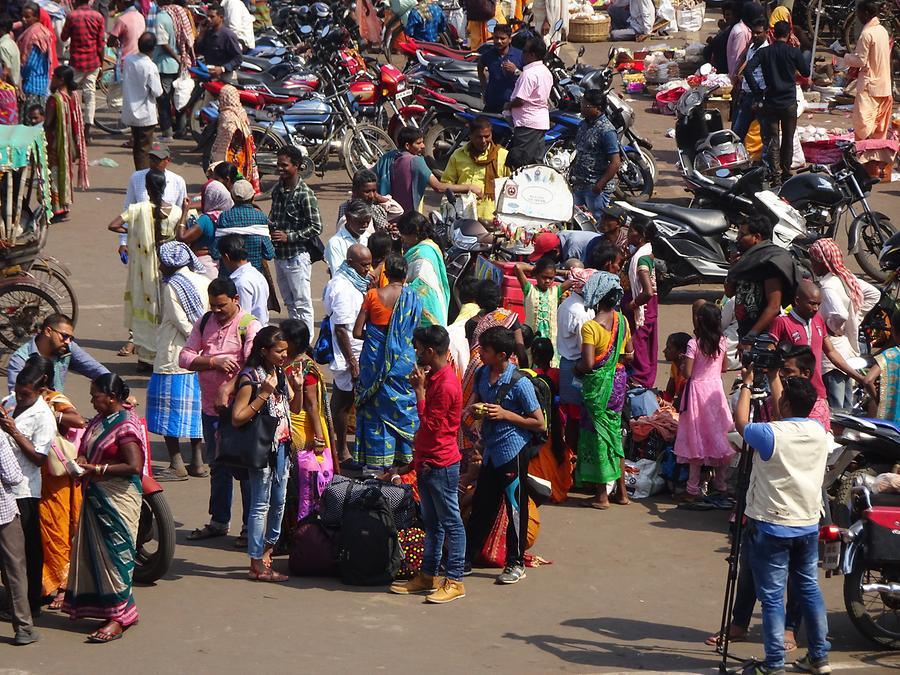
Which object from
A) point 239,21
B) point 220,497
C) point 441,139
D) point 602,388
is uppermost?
point 239,21

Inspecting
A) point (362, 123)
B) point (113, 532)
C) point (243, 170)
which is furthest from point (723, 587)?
point (362, 123)

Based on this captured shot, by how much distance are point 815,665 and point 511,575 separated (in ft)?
6.02

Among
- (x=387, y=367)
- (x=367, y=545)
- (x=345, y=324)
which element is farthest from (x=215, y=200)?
(x=367, y=545)

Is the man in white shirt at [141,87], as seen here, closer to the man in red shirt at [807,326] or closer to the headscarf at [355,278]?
the headscarf at [355,278]

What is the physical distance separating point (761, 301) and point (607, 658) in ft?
11.6

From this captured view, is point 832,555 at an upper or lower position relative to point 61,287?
lower

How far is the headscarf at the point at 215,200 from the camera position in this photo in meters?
11.2

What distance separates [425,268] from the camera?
967 cm

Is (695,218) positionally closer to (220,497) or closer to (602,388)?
(602,388)

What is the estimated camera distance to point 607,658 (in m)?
6.95

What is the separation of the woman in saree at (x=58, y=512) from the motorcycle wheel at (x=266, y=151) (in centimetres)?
924

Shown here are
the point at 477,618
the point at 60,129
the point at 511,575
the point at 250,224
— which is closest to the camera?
the point at 477,618

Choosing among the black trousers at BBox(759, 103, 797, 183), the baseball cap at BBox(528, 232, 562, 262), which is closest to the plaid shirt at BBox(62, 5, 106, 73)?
the black trousers at BBox(759, 103, 797, 183)

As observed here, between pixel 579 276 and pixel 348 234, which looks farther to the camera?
pixel 348 234
